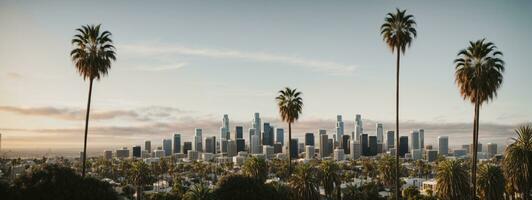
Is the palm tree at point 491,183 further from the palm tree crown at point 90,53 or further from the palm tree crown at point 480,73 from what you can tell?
the palm tree crown at point 90,53

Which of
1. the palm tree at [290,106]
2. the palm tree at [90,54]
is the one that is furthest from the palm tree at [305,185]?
the palm tree at [90,54]

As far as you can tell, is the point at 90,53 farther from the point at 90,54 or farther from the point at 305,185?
the point at 305,185

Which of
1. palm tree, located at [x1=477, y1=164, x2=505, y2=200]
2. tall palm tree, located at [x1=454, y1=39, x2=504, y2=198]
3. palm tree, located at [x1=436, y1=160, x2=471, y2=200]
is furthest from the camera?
palm tree, located at [x1=477, y1=164, x2=505, y2=200]

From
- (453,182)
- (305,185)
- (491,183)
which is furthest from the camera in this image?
(305,185)

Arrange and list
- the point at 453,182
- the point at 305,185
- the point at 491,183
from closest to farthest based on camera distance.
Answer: the point at 453,182, the point at 491,183, the point at 305,185

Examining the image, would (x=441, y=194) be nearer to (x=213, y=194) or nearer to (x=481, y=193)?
(x=481, y=193)

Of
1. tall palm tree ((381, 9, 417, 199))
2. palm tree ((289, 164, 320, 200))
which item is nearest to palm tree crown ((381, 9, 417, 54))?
tall palm tree ((381, 9, 417, 199))

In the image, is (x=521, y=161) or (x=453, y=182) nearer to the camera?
(x=521, y=161)

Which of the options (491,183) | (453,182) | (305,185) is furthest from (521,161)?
Result: (305,185)

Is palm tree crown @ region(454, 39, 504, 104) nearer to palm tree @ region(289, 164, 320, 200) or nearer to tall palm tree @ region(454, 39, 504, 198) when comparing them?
tall palm tree @ region(454, 39, 504, 198)
